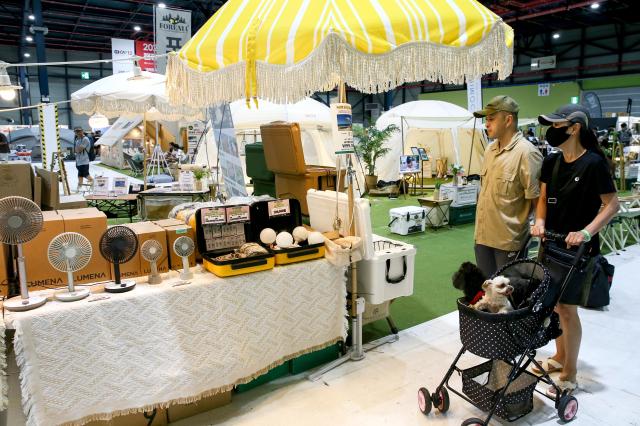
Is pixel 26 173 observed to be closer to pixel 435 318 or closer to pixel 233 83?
pixel 233 83

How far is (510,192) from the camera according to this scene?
2.92 meters

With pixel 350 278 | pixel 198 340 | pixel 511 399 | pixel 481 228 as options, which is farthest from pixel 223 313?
pixel 481 228

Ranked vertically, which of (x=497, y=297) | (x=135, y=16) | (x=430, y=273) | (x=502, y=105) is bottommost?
(x=430, y=273)

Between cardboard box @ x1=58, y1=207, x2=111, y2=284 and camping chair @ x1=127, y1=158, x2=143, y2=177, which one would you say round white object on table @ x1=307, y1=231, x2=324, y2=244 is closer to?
cardboard box @ x1=58, y1=207, x2=111, y2=284

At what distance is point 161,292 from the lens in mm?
2324

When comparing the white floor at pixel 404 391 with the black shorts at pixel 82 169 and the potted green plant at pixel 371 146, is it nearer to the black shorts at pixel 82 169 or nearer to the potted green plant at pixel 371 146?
the potted green plant at pixel 371 146

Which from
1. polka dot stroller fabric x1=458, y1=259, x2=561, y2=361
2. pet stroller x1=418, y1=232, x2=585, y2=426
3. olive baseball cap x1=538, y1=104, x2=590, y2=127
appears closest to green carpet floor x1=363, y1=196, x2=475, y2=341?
pet stroller x1=418, y1=232, x2=585, y2=426

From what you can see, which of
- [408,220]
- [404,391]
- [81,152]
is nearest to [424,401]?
[404,391]

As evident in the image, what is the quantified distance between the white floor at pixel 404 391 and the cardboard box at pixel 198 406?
37 millimetres

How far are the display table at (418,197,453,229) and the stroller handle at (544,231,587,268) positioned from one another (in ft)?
15.0

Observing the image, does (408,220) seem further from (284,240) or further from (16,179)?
(16,179)

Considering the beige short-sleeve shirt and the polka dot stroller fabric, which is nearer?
the polka dot stroller fabric

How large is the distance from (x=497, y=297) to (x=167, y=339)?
1.64 metres

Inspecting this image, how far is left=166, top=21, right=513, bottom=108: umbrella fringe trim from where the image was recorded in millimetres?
2277
